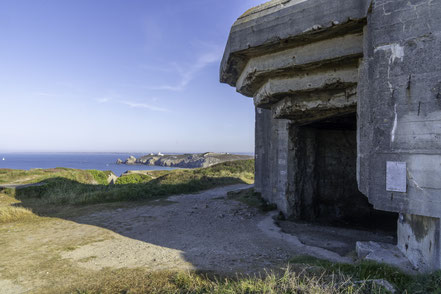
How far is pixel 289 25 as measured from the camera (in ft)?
12.9

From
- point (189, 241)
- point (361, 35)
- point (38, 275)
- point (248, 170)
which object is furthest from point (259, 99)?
point (248, 170)

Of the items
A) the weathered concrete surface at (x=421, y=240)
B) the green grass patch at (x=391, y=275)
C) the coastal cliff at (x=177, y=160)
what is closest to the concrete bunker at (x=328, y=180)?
the weathered concrete surface at (x=421, y=240)

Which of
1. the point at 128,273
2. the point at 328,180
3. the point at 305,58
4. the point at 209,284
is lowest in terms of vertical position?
the point at 128,273

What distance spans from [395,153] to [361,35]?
1.85 meters

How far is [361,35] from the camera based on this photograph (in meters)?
3.78

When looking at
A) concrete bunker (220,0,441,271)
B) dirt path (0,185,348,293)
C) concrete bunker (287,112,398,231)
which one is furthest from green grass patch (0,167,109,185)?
concrete bunker (220,0,441,271)

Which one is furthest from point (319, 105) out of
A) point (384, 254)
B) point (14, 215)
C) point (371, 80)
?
point (14, 215)

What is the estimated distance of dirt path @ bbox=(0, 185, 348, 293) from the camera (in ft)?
11.9

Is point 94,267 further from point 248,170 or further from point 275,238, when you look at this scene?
point 248,170

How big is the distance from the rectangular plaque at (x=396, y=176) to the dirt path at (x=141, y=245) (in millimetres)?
1380

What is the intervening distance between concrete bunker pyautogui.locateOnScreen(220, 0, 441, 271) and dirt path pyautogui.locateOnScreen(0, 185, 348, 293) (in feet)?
4.33

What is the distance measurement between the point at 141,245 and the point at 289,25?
452cm

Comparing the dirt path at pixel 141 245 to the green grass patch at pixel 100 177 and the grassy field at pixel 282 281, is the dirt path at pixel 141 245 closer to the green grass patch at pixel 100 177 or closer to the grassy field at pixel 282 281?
the grassy field at pixel 282 281

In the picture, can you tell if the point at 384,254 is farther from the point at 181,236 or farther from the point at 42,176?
the point at 42,176
